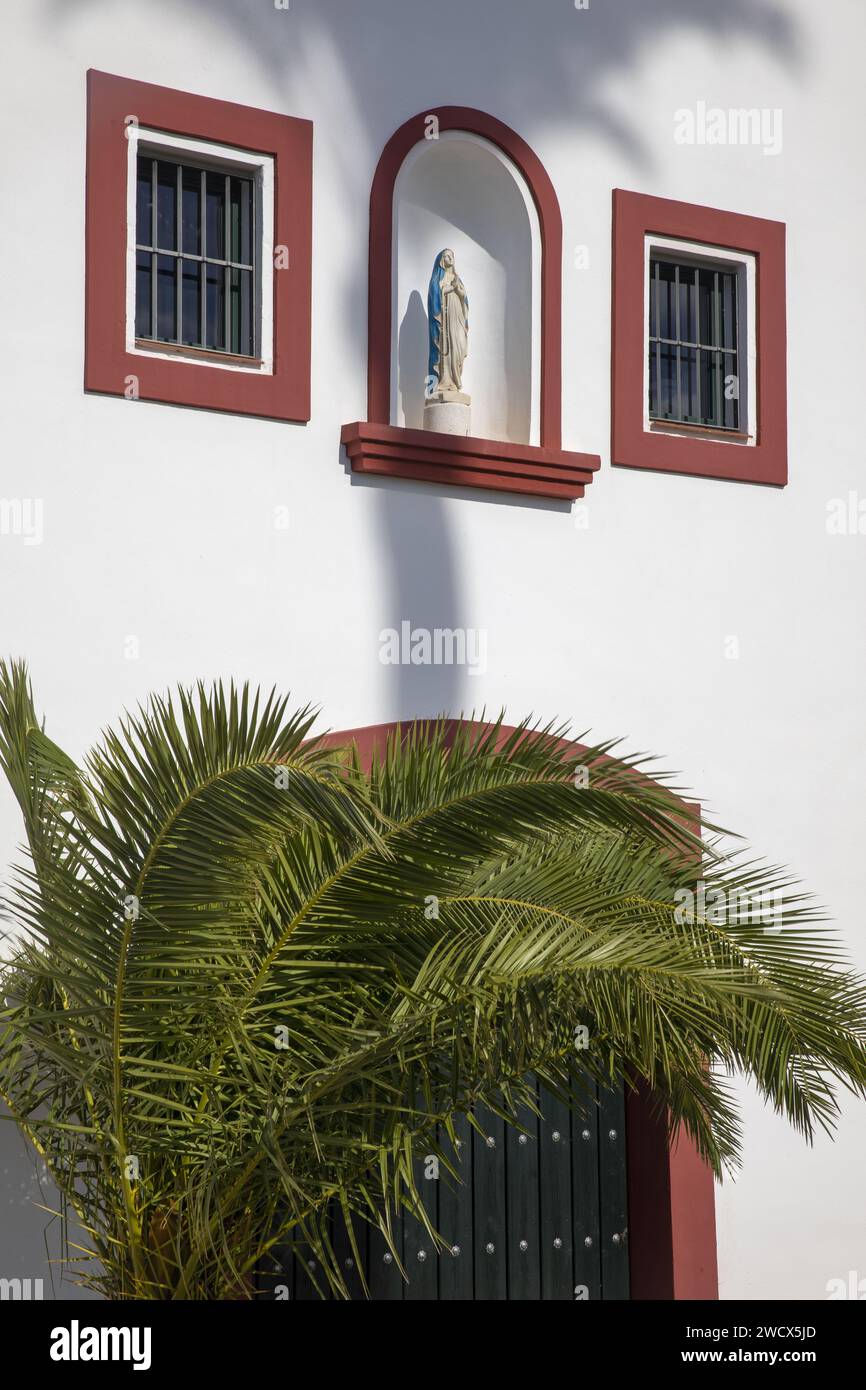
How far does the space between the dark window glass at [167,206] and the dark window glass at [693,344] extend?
2.32 meters

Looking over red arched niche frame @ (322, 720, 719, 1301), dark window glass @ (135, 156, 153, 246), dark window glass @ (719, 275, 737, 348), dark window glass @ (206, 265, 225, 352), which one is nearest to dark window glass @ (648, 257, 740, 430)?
dark window glass @ (719, 275, 737, 348)

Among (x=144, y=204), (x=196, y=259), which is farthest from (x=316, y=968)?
(x=144, y=204)

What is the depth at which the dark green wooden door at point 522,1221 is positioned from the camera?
6902 millimetres

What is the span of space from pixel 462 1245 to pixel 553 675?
95.0 inches

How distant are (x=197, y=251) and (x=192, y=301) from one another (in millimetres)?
209

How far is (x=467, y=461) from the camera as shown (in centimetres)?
699

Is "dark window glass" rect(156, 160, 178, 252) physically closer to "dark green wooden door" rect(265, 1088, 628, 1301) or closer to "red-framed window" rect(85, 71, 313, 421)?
"red-framed window" rect(85, 71, 313, 421)

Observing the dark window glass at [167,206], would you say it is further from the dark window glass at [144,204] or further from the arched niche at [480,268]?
the arched niche at [480,268]

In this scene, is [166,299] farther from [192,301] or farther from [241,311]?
[241,311]

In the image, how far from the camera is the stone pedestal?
7.02 metres

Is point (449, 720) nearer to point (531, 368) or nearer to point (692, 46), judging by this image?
point (531, 368)

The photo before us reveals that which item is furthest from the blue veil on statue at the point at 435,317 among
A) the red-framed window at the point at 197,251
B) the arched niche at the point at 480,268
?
the red-framed window at the point at 197,251

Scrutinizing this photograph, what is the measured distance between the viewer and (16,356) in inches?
242

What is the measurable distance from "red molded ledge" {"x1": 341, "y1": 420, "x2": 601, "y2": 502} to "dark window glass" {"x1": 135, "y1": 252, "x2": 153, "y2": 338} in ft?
2.84
